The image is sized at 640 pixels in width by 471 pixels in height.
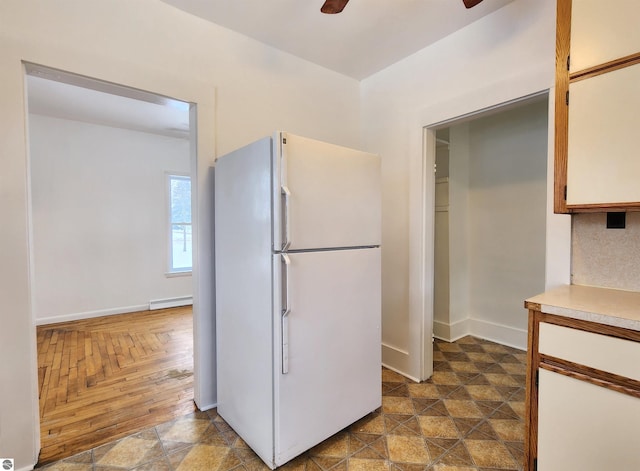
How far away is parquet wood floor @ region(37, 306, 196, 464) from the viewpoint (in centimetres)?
194

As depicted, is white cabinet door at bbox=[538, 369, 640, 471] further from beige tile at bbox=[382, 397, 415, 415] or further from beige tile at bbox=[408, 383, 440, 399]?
beige tile at bbox=[408, 383, 440, 399]

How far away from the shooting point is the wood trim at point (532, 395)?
132cm

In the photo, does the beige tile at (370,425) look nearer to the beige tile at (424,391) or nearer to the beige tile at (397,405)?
the beige tile at (397,405)

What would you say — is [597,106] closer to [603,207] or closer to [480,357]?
[603,207]

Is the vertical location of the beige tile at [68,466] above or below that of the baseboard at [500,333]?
below

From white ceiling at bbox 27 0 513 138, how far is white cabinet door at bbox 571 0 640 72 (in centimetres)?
67

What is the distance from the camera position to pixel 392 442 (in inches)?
70.2

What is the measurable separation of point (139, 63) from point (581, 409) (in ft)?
9.17

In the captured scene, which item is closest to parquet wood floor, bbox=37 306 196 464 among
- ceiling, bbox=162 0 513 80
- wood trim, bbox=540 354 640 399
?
wood trim, bbox=540 354 640 399

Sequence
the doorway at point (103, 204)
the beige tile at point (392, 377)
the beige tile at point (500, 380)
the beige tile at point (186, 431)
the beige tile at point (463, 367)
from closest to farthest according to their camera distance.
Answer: the beige tile at point (186, 431), the beige tile at point (500, 380), the beige tile at point (392, 377), the beige tile at point (463, 367), the doorway at point (103, 204)

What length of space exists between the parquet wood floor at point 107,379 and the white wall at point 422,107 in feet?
5.91

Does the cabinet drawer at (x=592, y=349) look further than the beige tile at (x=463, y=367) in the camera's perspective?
No

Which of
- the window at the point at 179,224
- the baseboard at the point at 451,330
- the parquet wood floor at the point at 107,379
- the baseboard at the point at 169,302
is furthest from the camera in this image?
the window at the point at 179,224

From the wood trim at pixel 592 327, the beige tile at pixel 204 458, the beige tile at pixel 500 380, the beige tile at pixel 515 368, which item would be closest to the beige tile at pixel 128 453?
the beige tile at pixel 204 458
